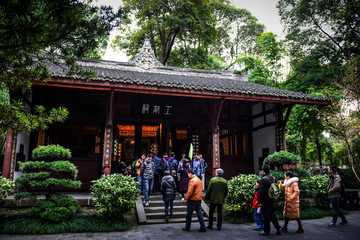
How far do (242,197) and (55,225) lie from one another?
4.79m

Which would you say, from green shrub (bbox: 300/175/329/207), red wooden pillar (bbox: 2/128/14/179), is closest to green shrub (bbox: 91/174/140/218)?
red wooden pillar (bbox: 2/128/14/179)

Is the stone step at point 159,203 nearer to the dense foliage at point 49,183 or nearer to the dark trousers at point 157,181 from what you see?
the dark trousers at point 157,181

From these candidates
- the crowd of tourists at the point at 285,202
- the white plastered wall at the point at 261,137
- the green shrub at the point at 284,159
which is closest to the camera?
the crowd of tourists at the point at 285,202

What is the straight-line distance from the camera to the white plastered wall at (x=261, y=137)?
11208 mm

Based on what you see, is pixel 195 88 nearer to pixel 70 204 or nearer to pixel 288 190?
pixel 288 190

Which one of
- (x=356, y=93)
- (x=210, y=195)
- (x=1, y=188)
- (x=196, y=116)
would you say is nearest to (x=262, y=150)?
(x=196, y=116)

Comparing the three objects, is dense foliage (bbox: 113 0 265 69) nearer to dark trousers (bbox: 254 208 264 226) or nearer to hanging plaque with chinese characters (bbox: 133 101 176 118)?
hanging plaque with chinese characters (bbox: 133 101 176 118)

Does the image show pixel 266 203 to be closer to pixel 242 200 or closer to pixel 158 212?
pixel 242 200

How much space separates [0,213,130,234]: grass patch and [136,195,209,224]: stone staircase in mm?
740

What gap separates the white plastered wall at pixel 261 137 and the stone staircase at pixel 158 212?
5.05 metres

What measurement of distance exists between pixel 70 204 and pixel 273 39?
20.3 m

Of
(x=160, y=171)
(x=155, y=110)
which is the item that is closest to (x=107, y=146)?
(x=160, y=171)

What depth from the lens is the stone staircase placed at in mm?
6785

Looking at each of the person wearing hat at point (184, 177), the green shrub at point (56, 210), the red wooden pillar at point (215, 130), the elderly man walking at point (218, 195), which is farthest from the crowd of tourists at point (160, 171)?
the green shrub at point (56, 210)
